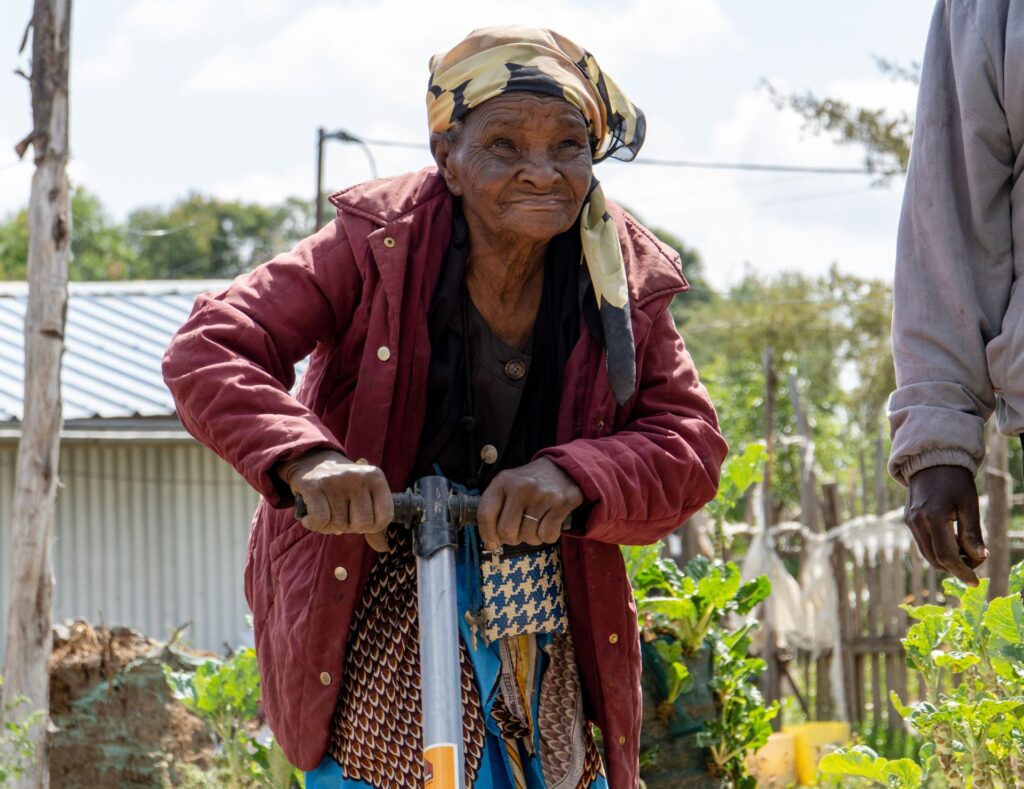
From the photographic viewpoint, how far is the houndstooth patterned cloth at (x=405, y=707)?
8.84ft

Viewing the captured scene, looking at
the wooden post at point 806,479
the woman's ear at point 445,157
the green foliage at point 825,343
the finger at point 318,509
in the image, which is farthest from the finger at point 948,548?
the green foliage at point 825,343

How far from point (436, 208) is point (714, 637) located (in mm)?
2196

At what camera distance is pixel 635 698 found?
286cm

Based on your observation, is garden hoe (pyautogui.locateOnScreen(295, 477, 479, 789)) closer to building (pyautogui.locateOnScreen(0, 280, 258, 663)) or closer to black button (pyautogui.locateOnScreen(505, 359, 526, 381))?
black button (pyautogui.locateOnScreen(505, 359, 526, 381))

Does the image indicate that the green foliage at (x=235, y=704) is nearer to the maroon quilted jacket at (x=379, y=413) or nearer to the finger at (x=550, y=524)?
the maroon quilted jacket at (x=379, y=413)

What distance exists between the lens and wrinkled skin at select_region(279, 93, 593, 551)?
2.31 metres

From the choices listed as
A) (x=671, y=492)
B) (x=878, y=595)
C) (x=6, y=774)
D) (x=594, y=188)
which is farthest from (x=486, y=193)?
(x=878, y=595)

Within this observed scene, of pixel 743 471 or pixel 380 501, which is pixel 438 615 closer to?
pixel 380 501

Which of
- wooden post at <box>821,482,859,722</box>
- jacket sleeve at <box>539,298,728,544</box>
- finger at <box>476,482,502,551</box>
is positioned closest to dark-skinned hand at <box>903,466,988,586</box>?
jacket sleeve at <box>539,298,728,544</box>

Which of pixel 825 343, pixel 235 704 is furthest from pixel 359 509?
pixel 825 343

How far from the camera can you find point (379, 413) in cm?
265

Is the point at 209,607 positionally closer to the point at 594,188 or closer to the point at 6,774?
the point at 6,774

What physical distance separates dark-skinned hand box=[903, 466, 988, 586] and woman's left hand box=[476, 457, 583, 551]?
23.6 inches

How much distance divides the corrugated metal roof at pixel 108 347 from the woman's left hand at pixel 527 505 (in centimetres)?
835
